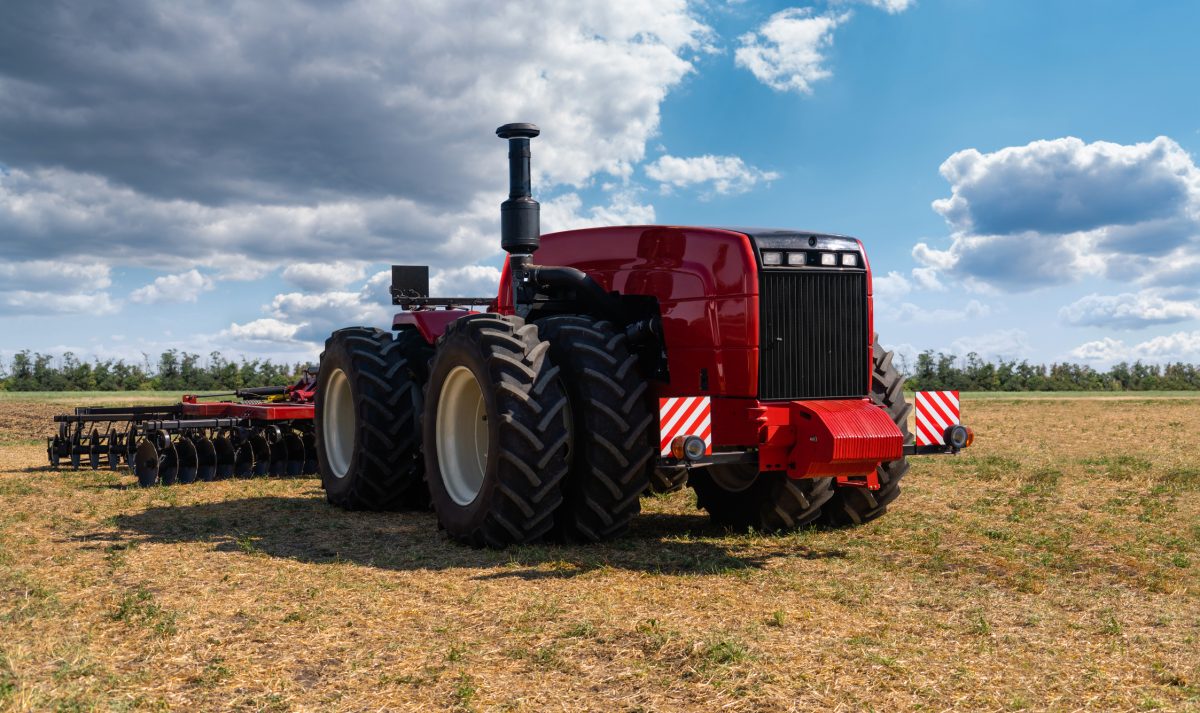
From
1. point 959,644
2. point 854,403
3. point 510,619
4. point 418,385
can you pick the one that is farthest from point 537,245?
point 959,644

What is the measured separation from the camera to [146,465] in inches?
504

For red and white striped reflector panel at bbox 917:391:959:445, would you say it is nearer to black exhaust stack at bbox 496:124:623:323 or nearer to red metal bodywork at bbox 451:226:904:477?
red metal bodywork at bbox 451:226:904:477

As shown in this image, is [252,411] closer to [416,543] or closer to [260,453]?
[260,453]

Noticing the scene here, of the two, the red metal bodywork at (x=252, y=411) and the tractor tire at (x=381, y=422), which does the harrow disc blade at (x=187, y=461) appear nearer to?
the red metal bodywork at (x=252, y=411)

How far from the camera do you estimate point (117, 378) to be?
45.8m

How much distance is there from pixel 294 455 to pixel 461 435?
19.5 ft

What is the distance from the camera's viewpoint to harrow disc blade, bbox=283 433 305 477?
1387cm

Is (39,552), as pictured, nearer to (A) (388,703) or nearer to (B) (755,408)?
(A) (388,703)

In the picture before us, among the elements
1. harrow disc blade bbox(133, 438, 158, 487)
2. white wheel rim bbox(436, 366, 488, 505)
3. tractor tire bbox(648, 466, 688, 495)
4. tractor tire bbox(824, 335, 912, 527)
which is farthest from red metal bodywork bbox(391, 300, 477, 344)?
tractor tire bbox(824, 335, 912, 527)

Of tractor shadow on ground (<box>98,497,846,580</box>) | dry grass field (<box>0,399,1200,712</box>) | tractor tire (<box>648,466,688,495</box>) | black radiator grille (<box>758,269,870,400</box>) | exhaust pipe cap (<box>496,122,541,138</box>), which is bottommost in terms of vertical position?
dry grass field (<box>0,399,1200,712</box>)

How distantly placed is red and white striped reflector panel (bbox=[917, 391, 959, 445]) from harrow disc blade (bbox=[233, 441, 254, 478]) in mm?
8852

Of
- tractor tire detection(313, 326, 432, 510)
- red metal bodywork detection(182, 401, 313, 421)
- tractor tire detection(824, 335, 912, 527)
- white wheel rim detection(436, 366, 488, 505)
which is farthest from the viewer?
red metal bodywork detection(182, 401, 313, 421)

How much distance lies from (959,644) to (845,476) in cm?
257

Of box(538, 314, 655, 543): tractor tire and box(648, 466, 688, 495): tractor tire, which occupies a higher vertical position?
box(538, 314, 655, 543): tractor tire
